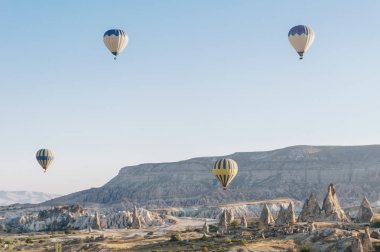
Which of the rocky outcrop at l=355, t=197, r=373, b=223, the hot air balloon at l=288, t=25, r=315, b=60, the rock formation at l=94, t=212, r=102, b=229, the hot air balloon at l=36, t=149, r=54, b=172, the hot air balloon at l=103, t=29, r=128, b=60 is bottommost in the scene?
the rocky outcrop at l=355, t=197, r=373, b=223

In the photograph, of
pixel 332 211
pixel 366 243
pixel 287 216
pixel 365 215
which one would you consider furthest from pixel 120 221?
pixel 366 243

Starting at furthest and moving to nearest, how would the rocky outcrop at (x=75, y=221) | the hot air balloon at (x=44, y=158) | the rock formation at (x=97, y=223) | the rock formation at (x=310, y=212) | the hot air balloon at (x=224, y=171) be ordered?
the rocky outcrop at (x=75, y=221), the rock formation at (x=97, y=223), the hot air balloon at (x=44, y=158), the rock formation at (x=310, y=212), the hot air balloon at (x=224, y=171)

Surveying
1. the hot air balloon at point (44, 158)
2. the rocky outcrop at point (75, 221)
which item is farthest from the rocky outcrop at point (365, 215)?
the rocky outcrop at point (75, 221)

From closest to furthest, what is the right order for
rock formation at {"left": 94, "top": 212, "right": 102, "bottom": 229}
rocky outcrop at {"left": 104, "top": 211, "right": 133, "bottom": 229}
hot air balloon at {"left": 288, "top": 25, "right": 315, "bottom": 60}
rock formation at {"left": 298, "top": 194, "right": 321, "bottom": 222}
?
hot air balloon at {"left": 288, "top": 25, "right": 315, "bottom": 60} → rock formation at {"left": 298, "top": 194, "right": 321, "bottom": 222} → rock formation at {"left": 94, "top": 212, "right": 102, "bottom": 229} → rocky outcrop at {"left": 104, "top": 211, "right": 133, "bottom": 229}

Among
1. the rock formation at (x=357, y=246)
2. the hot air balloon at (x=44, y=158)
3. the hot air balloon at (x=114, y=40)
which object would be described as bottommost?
the rock formation at (x=357, y=246)

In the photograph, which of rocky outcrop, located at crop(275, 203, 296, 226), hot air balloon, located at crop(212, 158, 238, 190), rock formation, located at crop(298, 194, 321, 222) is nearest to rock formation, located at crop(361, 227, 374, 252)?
hot air balloon, located at crop(212, 158, 238, 190)

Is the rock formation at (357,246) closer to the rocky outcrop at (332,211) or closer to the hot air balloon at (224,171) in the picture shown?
the hot air balloon at (224,171)

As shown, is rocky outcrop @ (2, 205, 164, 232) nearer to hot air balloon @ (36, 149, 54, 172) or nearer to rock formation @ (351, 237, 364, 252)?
hot air balloon @ (36, 149, 54, 172)
